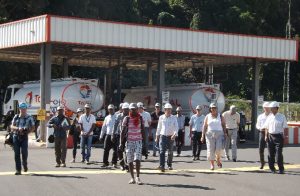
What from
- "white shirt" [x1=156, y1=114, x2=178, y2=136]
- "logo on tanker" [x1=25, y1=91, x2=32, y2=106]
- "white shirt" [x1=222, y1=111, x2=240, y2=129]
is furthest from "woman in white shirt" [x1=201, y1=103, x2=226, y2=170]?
"logo on tanker" [x1=25, y1=91, x2=32, y2=106]

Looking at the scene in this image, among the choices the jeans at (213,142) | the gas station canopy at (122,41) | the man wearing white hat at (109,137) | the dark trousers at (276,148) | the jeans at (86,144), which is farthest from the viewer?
the gas station canopy at (122,41)

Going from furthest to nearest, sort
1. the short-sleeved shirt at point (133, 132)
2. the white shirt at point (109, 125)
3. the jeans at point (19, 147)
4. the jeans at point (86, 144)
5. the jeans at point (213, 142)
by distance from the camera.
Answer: the jeans at point (86, 144)
the white shirt at point (109, 125)
the jeans at point (213, 142)
the jeans at point (19, 147)
the short-sleeved shirt at point (133, 132)

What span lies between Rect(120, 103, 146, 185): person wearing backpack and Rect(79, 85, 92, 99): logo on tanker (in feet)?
56.1

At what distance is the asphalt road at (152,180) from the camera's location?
13.3 metres

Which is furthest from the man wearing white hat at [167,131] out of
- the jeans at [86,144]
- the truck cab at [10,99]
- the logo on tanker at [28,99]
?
the truck cab at [10,99]

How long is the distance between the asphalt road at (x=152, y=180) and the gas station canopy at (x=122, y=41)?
8.77 m

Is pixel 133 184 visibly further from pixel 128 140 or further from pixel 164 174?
pixel 164 174

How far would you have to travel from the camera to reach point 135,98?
4119 centimetres

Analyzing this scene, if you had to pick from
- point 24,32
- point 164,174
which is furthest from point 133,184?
point 24,32

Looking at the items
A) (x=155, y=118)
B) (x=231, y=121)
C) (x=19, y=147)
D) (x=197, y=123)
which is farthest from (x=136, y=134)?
(x=155, y=118)

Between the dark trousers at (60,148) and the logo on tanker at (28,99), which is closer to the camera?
the dark trousers at (60,148)

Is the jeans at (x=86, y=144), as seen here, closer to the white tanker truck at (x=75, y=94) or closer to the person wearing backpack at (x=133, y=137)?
the person wearing backpack at (x=133, y=137)

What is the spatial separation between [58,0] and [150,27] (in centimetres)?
2113

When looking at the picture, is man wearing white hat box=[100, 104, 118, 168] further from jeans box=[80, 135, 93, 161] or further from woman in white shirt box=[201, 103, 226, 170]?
woman in white shirt box=[201, 103, 226, 170]
